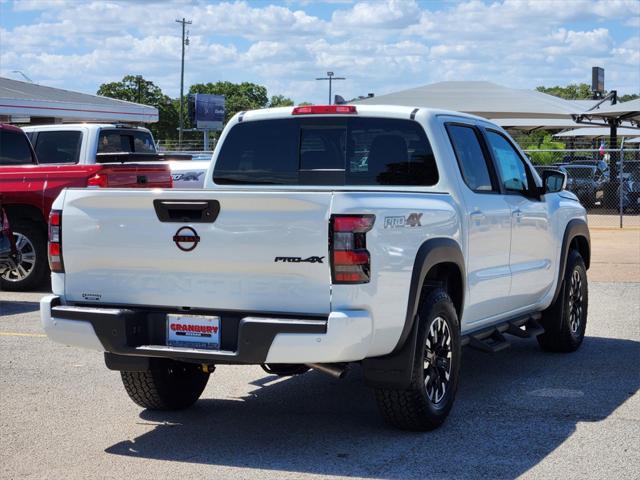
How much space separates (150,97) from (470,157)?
364ft

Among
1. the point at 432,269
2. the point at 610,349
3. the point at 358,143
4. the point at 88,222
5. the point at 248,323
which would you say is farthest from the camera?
the point at 610,349

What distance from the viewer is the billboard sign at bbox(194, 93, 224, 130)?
69.9m

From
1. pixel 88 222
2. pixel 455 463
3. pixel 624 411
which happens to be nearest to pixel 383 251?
pixel 455 463

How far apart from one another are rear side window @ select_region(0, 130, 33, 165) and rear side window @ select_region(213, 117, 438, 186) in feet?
22.8

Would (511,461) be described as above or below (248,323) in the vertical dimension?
below

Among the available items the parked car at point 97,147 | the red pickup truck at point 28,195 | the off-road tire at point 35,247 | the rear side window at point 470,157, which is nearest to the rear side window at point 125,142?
the parked car at point 97,147

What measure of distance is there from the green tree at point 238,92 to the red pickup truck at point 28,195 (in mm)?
129061

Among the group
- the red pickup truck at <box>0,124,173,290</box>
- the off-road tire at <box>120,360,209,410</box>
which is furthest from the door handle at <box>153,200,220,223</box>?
the red pickup truck at <box>0,124,173,290</box>

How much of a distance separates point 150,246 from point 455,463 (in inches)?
80.1

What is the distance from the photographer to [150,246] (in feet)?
19.8

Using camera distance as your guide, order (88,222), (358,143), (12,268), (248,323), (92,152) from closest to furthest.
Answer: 1. (248,323)
2. (88,222)
3. (358,143)
4. (12,268)
5. (92,152)

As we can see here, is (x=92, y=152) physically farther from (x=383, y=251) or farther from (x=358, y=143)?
(x=383, y=251)

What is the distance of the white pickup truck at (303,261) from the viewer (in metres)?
5.70

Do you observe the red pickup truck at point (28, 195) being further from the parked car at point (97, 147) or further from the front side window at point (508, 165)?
the front side window at point (508, 165)
